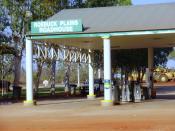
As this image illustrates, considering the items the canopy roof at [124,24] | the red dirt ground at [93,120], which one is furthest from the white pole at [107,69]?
the red dirt ground at [93,120]

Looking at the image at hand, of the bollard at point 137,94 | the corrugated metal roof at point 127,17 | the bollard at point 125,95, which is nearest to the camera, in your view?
the corrugated metal roof at point 127,17

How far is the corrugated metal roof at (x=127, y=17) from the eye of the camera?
30.2 m

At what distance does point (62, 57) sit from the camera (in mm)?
39125

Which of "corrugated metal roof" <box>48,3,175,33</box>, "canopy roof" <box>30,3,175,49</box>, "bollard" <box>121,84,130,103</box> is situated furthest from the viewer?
"bollard" <box>121,84,130,103</box>

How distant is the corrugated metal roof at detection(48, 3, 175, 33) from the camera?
1190 inches

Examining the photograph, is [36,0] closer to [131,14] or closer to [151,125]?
[131,14]

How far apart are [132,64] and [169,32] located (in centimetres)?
3311

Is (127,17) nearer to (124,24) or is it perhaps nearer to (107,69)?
(124,24)


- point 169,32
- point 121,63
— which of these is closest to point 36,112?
point 169,32

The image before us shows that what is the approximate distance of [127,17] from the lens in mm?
33156

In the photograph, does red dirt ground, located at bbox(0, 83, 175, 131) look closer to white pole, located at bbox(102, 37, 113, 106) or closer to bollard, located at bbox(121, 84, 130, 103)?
white pole, located at bbox(102, 37, 113, 106)

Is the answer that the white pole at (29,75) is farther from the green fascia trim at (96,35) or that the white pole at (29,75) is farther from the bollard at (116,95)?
the bollard at (116,95)

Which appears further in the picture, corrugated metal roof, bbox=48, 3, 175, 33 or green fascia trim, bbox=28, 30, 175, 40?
corrugated metal roof, bbox=48, 3, 175, 33

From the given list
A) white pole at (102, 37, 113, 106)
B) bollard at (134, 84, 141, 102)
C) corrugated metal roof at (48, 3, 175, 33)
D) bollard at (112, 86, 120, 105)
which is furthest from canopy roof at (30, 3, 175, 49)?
bollard at (134, 84, 141, 102)
